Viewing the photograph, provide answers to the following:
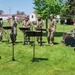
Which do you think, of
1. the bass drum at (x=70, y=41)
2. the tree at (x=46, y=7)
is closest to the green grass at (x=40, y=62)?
the bass drum at (x=70, y=41)

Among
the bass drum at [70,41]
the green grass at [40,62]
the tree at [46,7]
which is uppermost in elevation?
the tree at [46,7]

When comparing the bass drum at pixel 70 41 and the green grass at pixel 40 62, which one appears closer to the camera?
the green grass at pixel 40 62

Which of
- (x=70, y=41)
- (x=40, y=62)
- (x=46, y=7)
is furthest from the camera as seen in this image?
(x=46, y=7)

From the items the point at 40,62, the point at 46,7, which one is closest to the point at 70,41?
the point at 40,62

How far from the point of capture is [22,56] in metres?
16.1

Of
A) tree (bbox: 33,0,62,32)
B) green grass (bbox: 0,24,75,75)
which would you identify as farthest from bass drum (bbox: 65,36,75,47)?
tree (bbox: 33,0,62,32)

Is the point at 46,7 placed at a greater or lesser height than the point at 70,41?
greater

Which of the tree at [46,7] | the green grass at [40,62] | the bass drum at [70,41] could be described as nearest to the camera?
the green grass at [40,62]

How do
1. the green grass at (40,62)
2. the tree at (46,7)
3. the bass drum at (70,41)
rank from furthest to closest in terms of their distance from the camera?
the tree at (46,7)
the bass drum at (70,41)
the green grass at (40,62)

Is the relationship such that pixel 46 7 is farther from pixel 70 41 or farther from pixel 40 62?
pixel 40 62

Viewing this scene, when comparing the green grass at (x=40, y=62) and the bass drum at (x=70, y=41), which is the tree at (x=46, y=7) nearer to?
the bass drum at (x=70, y=41)

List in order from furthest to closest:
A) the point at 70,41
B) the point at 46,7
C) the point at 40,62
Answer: the point at 46,7, the point at 70,41, the point at 40,62

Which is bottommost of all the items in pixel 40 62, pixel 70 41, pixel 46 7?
pixel 40 62

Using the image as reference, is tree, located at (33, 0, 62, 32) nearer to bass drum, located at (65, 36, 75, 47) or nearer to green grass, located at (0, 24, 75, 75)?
bass drum, located at (65, 36, 75, 47)
